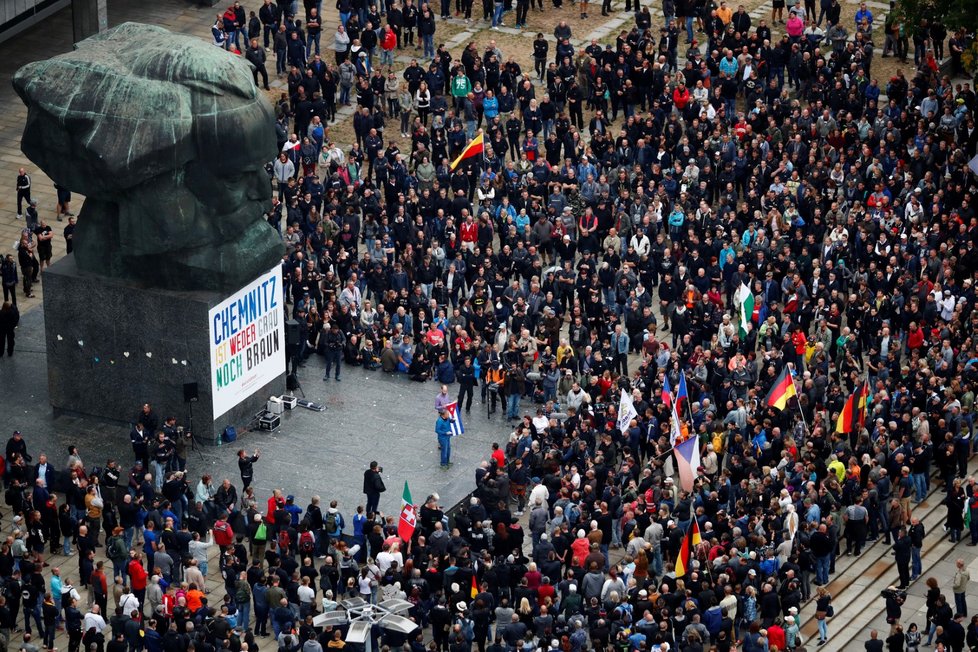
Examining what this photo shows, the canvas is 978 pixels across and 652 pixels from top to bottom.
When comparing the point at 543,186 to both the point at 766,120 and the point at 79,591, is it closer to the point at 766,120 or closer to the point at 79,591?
the point at 766,120

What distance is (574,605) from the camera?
50188mm

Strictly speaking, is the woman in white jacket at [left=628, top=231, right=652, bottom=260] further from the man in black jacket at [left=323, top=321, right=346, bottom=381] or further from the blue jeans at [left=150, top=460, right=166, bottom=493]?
the blue jeans at [left=150, top=460, right=166, bottom=493]

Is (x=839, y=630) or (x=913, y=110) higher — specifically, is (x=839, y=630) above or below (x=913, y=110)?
below

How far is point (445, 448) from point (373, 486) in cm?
339

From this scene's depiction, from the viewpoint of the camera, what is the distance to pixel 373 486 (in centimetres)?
5472

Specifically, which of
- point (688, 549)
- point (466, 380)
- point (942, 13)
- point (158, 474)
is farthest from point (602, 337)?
point (942, 13)

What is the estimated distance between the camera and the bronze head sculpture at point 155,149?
5519 centimetres

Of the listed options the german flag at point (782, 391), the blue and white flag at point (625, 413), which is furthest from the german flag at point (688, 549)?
the german flag at point (782, 391)

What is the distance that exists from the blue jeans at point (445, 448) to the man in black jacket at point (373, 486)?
275 centimetres

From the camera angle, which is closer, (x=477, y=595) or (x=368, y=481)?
(x=477, y=595)

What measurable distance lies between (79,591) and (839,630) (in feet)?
55.2

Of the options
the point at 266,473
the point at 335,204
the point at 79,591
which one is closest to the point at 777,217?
the point at 335,204

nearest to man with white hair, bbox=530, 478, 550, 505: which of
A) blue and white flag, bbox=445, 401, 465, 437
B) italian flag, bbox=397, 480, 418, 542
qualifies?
italian flag, bbox=397, 480, 418, 542

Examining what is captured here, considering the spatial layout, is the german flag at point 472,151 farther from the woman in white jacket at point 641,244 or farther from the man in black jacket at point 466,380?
the man in black jacket at point 466,380
